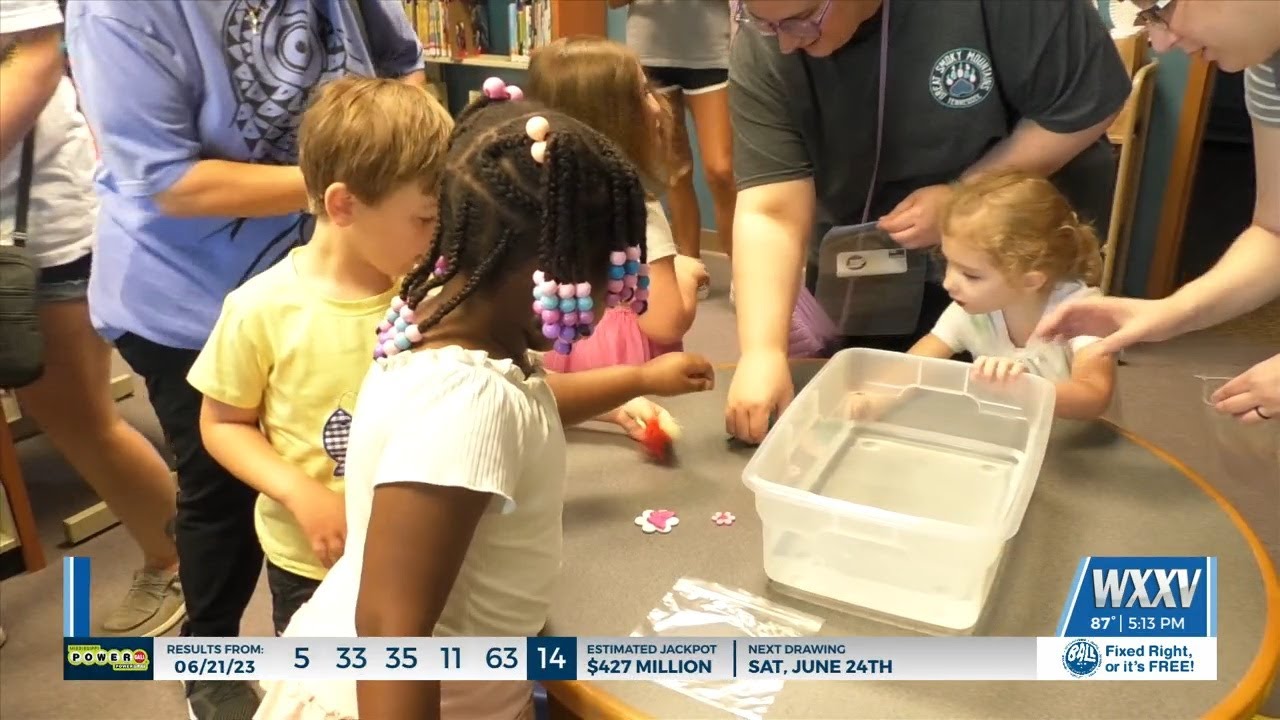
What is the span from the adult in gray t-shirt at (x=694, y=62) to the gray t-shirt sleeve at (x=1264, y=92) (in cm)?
189

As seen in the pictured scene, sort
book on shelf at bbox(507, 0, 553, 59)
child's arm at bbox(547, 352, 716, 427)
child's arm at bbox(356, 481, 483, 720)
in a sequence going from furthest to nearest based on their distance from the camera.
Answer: book on shelf at bbox(507, 0, 553, 59)
child's arm at bbox(547, 352, 716, 427)
child's arm at bbox(356, 481, 483, 720)

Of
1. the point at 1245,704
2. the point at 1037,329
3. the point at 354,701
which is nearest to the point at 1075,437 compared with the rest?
the point at 1037,329

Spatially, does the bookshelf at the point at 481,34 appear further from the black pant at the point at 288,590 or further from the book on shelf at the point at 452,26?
the black pant at the point at 288,590

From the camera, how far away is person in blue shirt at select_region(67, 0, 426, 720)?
109cm

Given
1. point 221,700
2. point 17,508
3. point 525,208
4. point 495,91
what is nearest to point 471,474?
point 525,208

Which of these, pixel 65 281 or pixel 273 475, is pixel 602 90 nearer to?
pixel 273 475

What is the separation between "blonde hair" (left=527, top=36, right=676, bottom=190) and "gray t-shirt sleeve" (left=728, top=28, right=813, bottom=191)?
12cm

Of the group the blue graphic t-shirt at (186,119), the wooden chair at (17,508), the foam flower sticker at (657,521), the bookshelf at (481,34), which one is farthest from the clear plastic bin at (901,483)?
the bookshelf at (481,34)

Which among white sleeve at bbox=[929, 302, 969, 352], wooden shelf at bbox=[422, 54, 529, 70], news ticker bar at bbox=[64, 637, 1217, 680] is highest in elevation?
wooden shelf at bbox=[422, 54, 529, 70]

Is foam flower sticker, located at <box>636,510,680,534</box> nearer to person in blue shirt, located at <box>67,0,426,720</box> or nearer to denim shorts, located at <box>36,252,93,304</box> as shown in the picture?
person in blue shirt, located at <box>67,0,426,720</box>

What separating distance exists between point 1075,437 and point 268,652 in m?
0.85

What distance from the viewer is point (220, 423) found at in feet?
3.53

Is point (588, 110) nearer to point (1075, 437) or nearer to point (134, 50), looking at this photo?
point (134, 50)

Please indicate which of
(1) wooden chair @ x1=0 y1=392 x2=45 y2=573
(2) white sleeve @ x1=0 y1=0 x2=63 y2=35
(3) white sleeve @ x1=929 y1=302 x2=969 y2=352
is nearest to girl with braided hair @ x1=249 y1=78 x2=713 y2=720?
(3) white sleeve @ x1=929 y1=302 x2=969 y2=352
